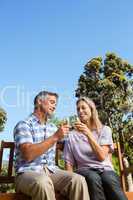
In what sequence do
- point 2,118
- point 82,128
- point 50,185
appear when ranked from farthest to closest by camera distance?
point 2,118 < point 82,128 < point 50,185

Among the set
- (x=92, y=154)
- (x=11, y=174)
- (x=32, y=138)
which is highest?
(x=32, y=138)

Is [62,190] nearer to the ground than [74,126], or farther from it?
nearer to the ground

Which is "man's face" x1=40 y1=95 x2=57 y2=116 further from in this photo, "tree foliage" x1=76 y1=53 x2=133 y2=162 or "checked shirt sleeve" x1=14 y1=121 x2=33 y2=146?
"tree foliage" x1=76 y1=53 x2=133 y2=162

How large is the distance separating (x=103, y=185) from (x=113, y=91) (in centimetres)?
2200

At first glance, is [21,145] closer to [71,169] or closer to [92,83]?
[71,169]

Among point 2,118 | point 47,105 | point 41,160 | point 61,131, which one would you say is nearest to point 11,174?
point 41,160

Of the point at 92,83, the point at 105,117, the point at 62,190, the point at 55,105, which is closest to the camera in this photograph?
the point at 62,190

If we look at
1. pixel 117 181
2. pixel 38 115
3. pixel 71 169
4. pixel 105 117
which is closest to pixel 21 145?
pixel 38 115

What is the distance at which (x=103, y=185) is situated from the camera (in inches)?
153

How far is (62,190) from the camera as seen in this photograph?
3699 millimetres

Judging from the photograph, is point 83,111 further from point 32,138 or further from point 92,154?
point 32,138

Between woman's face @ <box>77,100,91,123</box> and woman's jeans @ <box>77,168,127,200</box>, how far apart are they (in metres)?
→ 0.68

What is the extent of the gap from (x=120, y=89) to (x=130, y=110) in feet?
5.47

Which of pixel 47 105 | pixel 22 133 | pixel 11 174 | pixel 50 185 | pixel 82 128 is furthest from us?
pixel 11 174
